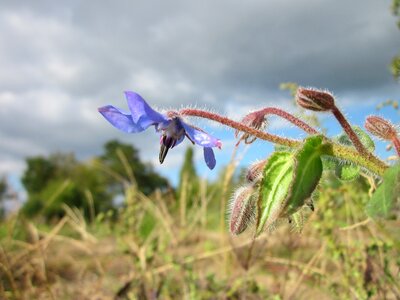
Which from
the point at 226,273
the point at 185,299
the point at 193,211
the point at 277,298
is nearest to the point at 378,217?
the point at 277,298

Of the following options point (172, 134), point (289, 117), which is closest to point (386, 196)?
point (289, 117)

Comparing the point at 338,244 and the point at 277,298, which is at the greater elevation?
the point at 338,244

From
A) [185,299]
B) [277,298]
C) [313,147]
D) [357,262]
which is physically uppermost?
[313,147]

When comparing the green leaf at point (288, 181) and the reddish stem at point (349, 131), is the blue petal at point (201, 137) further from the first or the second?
the reddish stem at point (349, 131)

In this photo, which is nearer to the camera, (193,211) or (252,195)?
(252,195)

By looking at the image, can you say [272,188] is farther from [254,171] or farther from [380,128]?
[380,128]

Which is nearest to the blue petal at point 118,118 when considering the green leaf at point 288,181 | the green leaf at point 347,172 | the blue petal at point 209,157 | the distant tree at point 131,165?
the blue petal at point 209,157

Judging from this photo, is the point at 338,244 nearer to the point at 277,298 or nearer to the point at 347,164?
the point at 277,298

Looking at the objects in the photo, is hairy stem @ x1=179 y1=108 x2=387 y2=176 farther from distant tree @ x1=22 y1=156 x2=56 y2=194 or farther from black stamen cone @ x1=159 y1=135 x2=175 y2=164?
distant tree @ x1=22 y1=156 x2=56 y2=194
